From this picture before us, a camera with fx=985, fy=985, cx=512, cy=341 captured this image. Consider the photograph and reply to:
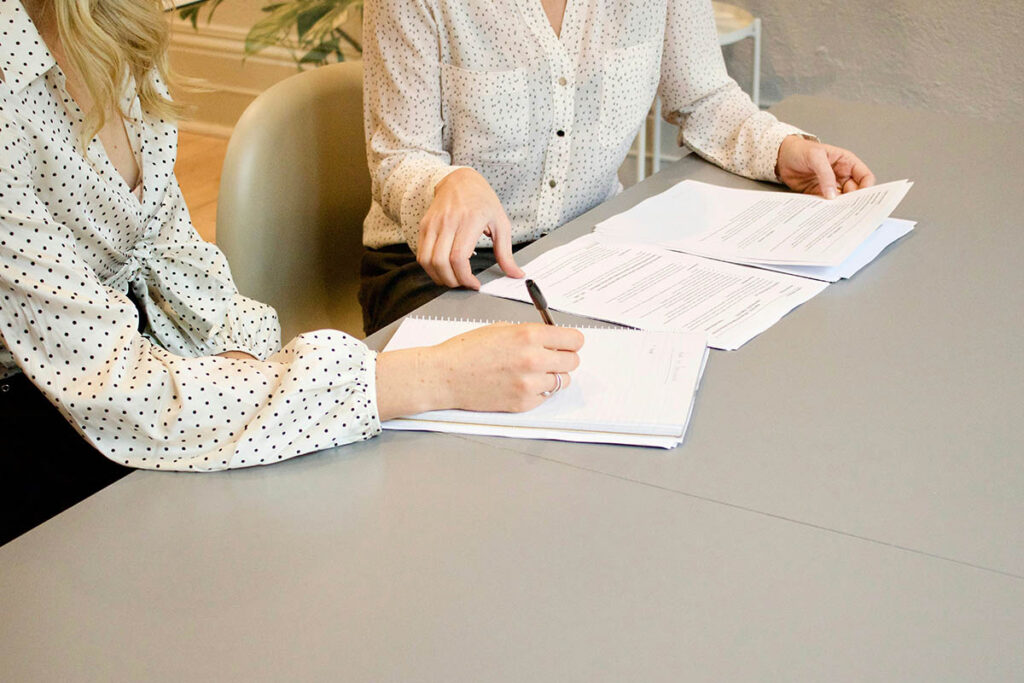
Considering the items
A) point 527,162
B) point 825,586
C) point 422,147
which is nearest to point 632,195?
point 527,162

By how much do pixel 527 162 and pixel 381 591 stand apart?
91 cm

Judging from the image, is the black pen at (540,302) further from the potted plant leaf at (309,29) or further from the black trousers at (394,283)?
the potted plant leaf at (309,29)

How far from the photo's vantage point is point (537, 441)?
2.85 feet

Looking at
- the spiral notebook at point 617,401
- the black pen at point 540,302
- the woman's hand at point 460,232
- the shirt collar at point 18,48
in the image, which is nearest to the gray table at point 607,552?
the spiral notebook at point 617,401

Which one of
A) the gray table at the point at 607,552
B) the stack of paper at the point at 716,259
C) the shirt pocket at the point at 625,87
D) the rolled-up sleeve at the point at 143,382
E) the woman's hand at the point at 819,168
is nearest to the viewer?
the gray table at the point at 607,552

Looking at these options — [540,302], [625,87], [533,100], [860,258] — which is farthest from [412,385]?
[625,87]

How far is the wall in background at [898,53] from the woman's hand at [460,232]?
177 cm

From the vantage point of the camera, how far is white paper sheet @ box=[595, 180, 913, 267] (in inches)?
46.6

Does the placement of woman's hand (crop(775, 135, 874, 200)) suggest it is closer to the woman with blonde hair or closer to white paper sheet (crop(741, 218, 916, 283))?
white paper sheet (crop(741, 218, 916, 283))

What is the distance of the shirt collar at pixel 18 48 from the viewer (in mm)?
925

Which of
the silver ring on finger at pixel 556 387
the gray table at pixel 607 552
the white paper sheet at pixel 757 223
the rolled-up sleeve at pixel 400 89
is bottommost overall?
the white paper sheet at pixel 757 223

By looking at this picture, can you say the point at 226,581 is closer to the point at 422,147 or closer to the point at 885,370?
the point at 885,370

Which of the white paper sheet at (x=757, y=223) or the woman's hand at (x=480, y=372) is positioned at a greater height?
the woman's hand at (x=480, y=372)

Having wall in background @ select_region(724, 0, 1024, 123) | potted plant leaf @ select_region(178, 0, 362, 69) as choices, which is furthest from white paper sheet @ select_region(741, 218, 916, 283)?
potted plant leaf @ select_region(178, 0, 362, 69)
